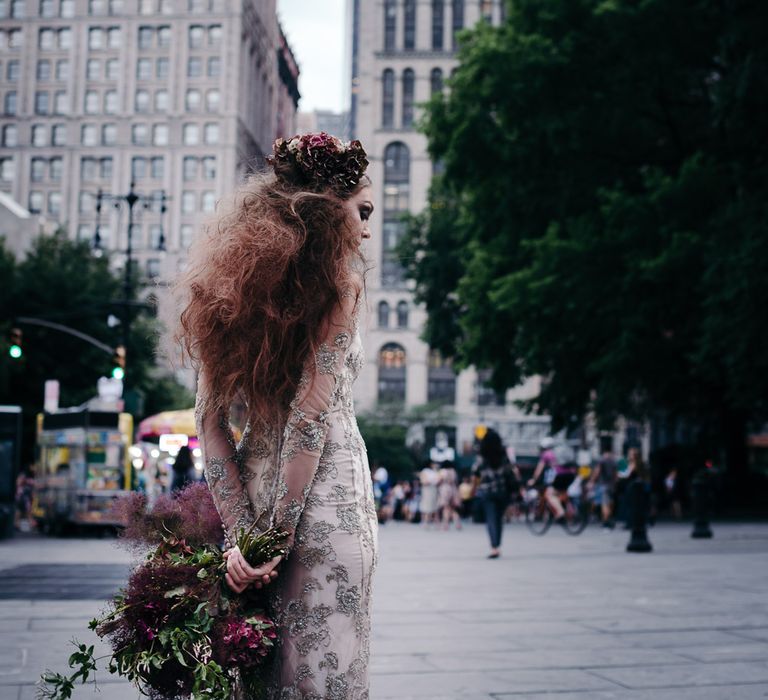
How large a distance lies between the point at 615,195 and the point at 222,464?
849 inches

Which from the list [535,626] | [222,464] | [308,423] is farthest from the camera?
[535,626]

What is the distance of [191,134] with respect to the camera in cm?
10994

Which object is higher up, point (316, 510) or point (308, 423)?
point (308, 423)

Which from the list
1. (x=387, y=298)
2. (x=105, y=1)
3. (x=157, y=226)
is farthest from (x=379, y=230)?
(x=105, y=1)

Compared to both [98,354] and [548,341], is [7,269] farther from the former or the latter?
[548,341]

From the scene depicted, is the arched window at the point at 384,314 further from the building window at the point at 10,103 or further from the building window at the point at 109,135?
the building window at the point at 10,103

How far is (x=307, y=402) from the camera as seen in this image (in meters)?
3.27

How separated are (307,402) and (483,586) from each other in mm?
8886

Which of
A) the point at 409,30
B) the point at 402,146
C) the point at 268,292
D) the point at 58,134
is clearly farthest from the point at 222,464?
the point at 58,134

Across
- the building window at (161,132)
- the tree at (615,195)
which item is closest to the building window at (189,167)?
the building window at (161,132)

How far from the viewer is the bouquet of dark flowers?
9.78 ft

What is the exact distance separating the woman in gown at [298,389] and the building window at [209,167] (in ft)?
358

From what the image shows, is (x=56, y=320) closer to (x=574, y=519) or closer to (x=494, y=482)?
(x=574, y=519)

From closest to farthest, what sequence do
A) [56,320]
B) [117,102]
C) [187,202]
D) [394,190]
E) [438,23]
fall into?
[56,320]
[438,23]
[394,190]
[187,202]
[117,102]
